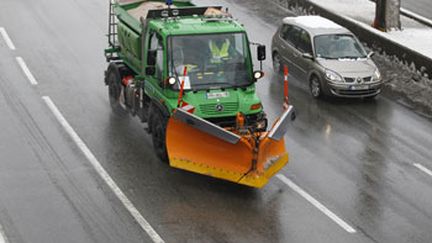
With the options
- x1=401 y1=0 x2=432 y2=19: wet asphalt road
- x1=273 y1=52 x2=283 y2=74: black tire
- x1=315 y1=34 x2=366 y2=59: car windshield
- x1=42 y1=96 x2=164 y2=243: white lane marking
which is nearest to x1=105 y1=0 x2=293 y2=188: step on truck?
x1=42 y1=96 x2=164 y2=243: white lane marking

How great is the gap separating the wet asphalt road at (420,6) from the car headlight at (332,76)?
1099 centimetres

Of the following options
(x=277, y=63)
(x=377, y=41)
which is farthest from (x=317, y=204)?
(x=377, y=41)

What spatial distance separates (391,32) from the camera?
27.7m

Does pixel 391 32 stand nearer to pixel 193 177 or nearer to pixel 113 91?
pixel 113 91

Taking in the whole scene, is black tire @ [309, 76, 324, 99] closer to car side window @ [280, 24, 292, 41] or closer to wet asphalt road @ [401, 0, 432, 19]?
car side window @ [280, 24, 292, 41]

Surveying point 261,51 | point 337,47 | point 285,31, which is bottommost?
point 285,31

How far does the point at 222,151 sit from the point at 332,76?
23.6 ft

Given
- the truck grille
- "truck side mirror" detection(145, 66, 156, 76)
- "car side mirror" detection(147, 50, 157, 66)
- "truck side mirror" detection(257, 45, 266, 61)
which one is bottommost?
the truck grille

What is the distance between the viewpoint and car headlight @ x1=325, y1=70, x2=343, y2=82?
72.5 ft

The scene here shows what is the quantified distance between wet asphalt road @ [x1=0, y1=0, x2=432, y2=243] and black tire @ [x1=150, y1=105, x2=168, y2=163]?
0.27m

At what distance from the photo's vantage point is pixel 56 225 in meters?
14.7

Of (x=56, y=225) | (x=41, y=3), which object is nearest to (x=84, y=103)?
(x=56, y=225)

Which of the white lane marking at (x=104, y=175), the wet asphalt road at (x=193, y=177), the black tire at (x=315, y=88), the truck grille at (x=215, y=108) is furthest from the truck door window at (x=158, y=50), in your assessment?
the black tire at (x=315, y=88)

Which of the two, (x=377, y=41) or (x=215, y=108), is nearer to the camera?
(x=215, y=108)
